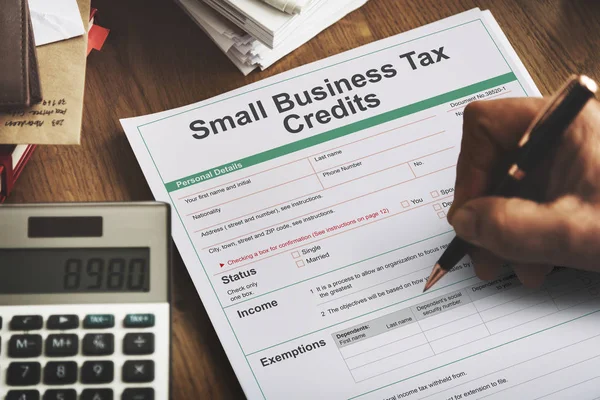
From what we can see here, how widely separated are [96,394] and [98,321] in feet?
0.13

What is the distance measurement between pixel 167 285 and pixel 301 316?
13 centimetres

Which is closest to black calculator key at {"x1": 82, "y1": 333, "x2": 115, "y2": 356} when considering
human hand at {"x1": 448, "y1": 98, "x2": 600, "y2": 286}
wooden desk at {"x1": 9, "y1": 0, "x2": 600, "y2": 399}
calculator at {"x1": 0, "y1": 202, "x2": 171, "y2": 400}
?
calculator at {"x1": 0, "y1": 202, "x2": 171, "y2": 400}

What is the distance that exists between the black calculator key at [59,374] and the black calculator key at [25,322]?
2 centimetres

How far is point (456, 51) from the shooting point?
1.97ft

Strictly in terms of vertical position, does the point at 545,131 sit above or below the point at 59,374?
above

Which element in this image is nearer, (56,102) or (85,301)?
(85,301)

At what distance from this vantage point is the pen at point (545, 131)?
40 cm

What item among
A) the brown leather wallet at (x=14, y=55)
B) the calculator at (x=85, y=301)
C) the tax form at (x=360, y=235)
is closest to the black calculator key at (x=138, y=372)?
the calculator at (x=85, y=301)

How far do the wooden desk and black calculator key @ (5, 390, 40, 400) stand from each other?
13 centimetres

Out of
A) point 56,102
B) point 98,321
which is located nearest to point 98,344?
point 98,321

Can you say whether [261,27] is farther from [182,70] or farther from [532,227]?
[532,227]

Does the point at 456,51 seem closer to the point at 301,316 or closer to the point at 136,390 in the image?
the point at 301,316

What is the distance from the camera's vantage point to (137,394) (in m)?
0.39

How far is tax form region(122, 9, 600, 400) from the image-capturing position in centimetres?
50
